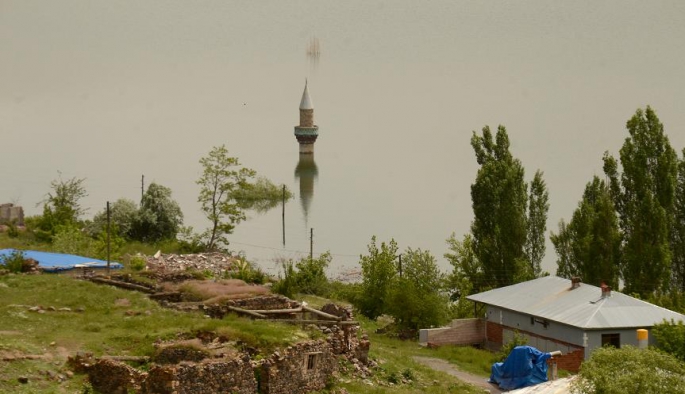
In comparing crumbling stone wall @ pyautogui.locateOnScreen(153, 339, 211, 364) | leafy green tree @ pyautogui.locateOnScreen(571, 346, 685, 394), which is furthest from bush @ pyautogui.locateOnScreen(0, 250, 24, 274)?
leafy green tree @ pyautogui.locateOnScreen(571, 346, 685, 394)

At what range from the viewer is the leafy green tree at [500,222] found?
41.2m

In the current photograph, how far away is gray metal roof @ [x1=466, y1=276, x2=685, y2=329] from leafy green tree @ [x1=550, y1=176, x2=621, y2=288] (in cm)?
371

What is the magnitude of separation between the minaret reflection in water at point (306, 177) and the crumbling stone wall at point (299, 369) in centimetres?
4101

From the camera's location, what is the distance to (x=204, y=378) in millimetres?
20875

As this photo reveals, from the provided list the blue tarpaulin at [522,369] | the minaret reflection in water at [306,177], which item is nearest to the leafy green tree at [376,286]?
the blue tarpaulin at [522,369]

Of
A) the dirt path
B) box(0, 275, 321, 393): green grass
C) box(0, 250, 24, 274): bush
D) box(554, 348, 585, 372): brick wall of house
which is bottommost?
the dirt path

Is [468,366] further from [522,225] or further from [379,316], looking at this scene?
[522,225]

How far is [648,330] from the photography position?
3025cm

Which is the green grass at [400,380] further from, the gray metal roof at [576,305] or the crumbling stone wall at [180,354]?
the gray metal roof at [576,305]

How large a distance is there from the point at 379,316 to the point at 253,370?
55.1 feet

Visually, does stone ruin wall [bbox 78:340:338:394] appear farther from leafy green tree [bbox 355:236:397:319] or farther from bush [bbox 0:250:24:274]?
leafy green tree [bbox 355:236:397:319]

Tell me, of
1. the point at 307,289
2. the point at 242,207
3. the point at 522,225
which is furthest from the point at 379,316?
the point at 242,207

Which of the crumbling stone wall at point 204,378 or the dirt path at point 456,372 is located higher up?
the crumbling stone wall at point 204,378

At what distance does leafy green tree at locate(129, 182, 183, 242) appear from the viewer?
5119 cm
